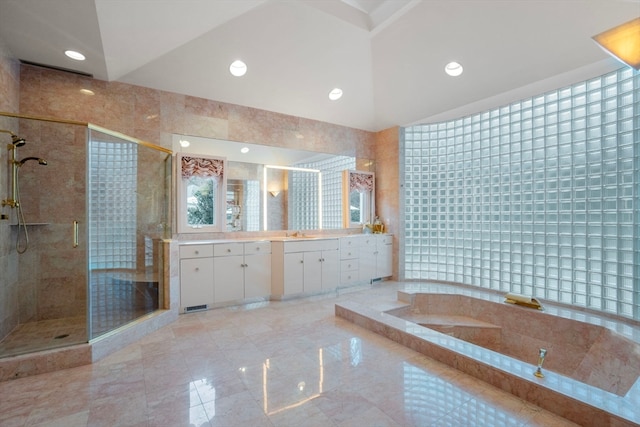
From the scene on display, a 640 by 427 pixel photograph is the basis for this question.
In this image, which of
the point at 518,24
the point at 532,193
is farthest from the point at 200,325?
the point at 518,24

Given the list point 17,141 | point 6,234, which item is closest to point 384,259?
point 6,234

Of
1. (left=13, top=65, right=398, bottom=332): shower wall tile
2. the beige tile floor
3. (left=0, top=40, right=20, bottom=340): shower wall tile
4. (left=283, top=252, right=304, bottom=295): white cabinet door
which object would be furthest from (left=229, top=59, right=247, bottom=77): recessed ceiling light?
the beige tile floor

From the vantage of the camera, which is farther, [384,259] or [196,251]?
[384,259]

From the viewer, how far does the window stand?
3.72 meters

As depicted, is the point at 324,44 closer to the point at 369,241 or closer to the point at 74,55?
the point at 74,55

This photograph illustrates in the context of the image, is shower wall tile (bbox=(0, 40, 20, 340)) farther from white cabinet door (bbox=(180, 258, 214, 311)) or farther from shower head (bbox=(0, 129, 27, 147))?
white cabinet door (bbox=(180, 258, 214, 311))

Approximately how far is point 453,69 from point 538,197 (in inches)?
75.0

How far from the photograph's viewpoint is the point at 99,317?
2648 mm

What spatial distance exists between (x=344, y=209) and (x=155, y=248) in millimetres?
2944

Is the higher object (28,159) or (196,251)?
(28,159)

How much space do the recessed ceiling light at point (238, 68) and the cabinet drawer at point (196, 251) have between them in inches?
83.4

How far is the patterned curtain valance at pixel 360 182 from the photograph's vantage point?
5.21m

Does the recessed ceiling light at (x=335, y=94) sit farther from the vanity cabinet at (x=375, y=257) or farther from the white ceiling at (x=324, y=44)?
the vanity cabinet at (x=375, y=257)

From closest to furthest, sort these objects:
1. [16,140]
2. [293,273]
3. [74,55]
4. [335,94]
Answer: [16,140]
[74,55]
[293,273]
[335,94]
